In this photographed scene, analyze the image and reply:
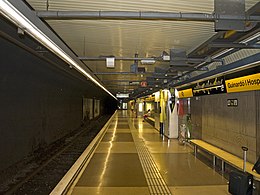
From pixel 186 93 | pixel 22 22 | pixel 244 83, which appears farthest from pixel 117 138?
pixel 22 22

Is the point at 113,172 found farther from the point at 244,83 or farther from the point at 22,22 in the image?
the point at 22,22

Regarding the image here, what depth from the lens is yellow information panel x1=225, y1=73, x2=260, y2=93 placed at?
4.47 meters

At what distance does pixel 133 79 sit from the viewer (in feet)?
48.8

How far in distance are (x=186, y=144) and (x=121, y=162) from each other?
3.57 m

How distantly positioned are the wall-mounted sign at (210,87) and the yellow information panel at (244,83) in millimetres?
306

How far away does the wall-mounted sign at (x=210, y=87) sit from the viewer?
606 cm

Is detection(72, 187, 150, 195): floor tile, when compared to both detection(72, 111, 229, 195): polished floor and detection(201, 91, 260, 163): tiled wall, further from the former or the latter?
detection(201, 91, 260, 163): tiled wall

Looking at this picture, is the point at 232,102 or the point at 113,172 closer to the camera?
the point at 113,172

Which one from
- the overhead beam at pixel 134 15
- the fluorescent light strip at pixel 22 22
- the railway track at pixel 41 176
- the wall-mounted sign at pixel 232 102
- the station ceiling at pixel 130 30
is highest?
the station ceiling at pixel 130 30

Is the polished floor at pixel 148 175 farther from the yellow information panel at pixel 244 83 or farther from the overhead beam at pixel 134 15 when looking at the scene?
the overhead beam at pixel 134 15

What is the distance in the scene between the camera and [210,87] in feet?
22.1

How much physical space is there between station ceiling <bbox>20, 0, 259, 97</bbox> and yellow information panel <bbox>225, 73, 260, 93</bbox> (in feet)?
3.66

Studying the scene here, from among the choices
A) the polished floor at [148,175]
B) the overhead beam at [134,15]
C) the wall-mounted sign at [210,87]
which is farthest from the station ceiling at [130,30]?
the polished floor at [148,175]

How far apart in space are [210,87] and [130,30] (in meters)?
3.01
